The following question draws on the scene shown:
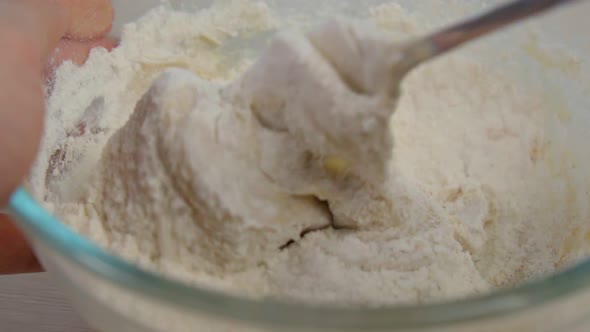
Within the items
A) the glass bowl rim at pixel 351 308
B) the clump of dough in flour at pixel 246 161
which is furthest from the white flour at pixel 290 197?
the glass bowl rim at pixel 351 308

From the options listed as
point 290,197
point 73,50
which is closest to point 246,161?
point 290,197

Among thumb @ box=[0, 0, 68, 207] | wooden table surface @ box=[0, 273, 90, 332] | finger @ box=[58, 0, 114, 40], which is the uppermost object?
thumb @ box=[0, 0, 68, 207]

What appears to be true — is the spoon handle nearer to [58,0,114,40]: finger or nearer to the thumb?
the thumb

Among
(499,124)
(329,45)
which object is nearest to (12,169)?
(329,45)

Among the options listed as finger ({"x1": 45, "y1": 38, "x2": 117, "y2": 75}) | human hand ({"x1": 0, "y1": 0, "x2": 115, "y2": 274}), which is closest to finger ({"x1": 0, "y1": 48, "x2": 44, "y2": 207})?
human hand ({"x1": 0, "y1": 0, "x2": 115, "y2": 274})

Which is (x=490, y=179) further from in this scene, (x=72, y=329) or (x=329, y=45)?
(x=72, y=329)

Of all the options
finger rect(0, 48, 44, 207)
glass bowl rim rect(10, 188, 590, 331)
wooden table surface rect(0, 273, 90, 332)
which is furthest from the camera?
wooden table surface rect(0, 273, 90, 332)

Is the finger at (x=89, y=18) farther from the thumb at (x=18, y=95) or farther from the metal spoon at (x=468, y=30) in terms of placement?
the metal spoon at (x=468, y=30)
